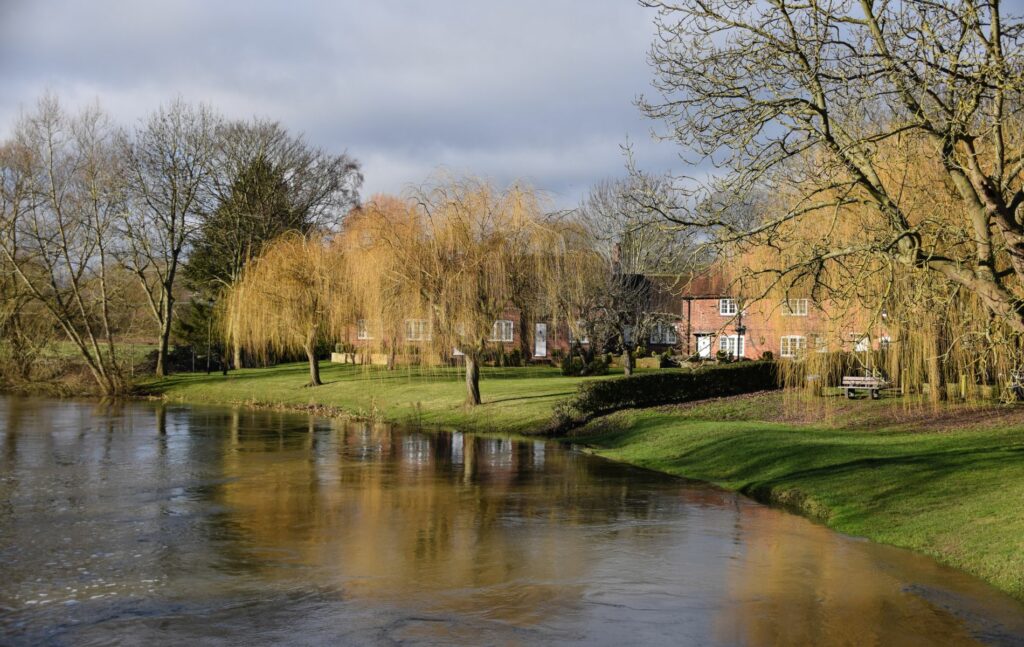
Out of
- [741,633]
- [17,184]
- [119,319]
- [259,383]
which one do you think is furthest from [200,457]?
[119,319]

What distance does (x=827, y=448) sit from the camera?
19.9 metres

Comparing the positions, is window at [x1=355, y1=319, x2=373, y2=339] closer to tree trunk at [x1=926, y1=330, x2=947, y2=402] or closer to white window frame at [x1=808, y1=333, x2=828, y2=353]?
white window frame at [x1=808, y1=333, x2=828, y2=353]

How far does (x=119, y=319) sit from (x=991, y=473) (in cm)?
4744

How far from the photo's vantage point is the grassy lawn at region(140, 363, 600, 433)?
3108cm

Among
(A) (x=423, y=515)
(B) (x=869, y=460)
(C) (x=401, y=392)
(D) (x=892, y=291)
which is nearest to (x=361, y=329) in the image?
(C) (x=401, y=392)

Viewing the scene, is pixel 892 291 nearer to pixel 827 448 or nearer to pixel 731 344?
pixel 827 448

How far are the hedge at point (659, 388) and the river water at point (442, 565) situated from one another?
7074 millimetres

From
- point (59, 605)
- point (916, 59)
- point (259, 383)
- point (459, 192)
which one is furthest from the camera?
point (259, 383)

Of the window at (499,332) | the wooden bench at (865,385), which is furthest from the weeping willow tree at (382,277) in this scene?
A: the wooden bench at (865,385)

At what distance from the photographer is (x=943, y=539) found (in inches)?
507

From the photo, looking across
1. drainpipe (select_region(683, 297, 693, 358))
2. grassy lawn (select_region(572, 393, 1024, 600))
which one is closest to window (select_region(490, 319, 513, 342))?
grassy lawn (select_region(572, 393, 1024, 600))

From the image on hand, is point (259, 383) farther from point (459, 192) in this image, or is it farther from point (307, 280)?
point (459, 192)

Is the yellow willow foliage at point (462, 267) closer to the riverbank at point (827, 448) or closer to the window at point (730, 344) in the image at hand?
the riverbank at point (827, 448)

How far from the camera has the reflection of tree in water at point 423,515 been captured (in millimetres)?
11617
